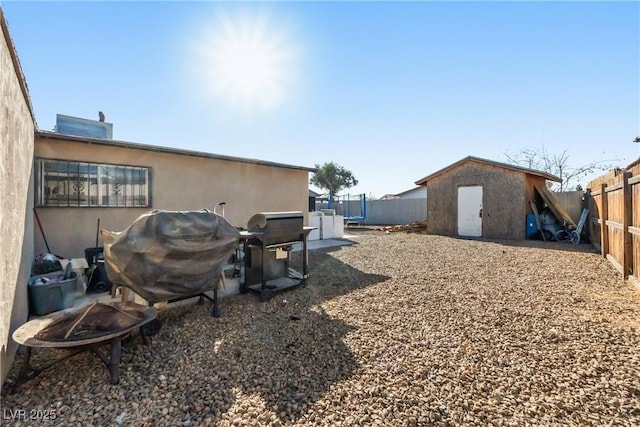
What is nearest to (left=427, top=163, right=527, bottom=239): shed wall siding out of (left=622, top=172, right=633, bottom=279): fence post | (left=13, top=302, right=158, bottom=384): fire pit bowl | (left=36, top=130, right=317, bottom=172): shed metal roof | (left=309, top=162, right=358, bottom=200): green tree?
(left=622, top=172, right=633, bottom=279): fence post

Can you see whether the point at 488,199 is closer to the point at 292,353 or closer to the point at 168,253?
the point at 292,353

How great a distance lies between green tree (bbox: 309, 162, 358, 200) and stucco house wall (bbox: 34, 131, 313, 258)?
2139 cm

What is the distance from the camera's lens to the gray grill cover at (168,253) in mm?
3000

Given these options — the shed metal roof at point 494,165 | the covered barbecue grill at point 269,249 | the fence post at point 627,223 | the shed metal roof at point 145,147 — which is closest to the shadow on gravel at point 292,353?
the covered barbecue grill at point 269,249

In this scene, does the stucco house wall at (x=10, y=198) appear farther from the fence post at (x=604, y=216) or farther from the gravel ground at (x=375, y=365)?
the fence post at (x=604, y=216)

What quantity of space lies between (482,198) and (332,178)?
67.1ft

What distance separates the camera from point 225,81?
689cm

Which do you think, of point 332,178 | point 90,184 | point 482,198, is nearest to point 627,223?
point 482,198

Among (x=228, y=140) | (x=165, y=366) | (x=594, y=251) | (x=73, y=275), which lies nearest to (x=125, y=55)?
(x=228, y=140)

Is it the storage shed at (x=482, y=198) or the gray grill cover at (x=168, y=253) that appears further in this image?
the storage shed at (x=482, y=198)

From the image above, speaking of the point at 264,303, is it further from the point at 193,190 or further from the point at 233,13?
the point at 233,13

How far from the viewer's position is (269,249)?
14.9 ft

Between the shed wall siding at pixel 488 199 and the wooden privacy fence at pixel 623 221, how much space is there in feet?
14.3

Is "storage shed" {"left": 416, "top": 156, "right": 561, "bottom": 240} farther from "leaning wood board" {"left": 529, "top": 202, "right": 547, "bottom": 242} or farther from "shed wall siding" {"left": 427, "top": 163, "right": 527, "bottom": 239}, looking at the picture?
"leaning wood board" {"left": 529, "top": 202, "right": 547, "bottom": 242}
